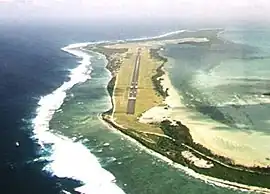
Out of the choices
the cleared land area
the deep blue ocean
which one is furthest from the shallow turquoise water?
the deep blue ocean

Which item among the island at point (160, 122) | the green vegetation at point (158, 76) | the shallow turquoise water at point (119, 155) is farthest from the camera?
the green vegetation at point (158, 76)

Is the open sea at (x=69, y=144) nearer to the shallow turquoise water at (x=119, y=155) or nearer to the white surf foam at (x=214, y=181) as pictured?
the shallow turquoise water at (x=119, y=155)

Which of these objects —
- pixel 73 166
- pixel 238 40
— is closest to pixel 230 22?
pixel 238 40

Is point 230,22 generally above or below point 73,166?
above

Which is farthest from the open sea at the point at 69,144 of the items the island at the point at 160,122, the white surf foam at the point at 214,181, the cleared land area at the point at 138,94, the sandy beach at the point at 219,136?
the sandy beach at the point at 219,136

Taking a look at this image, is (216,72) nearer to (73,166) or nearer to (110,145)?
(110,145)

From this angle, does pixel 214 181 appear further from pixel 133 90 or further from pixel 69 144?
pixel 133 90
